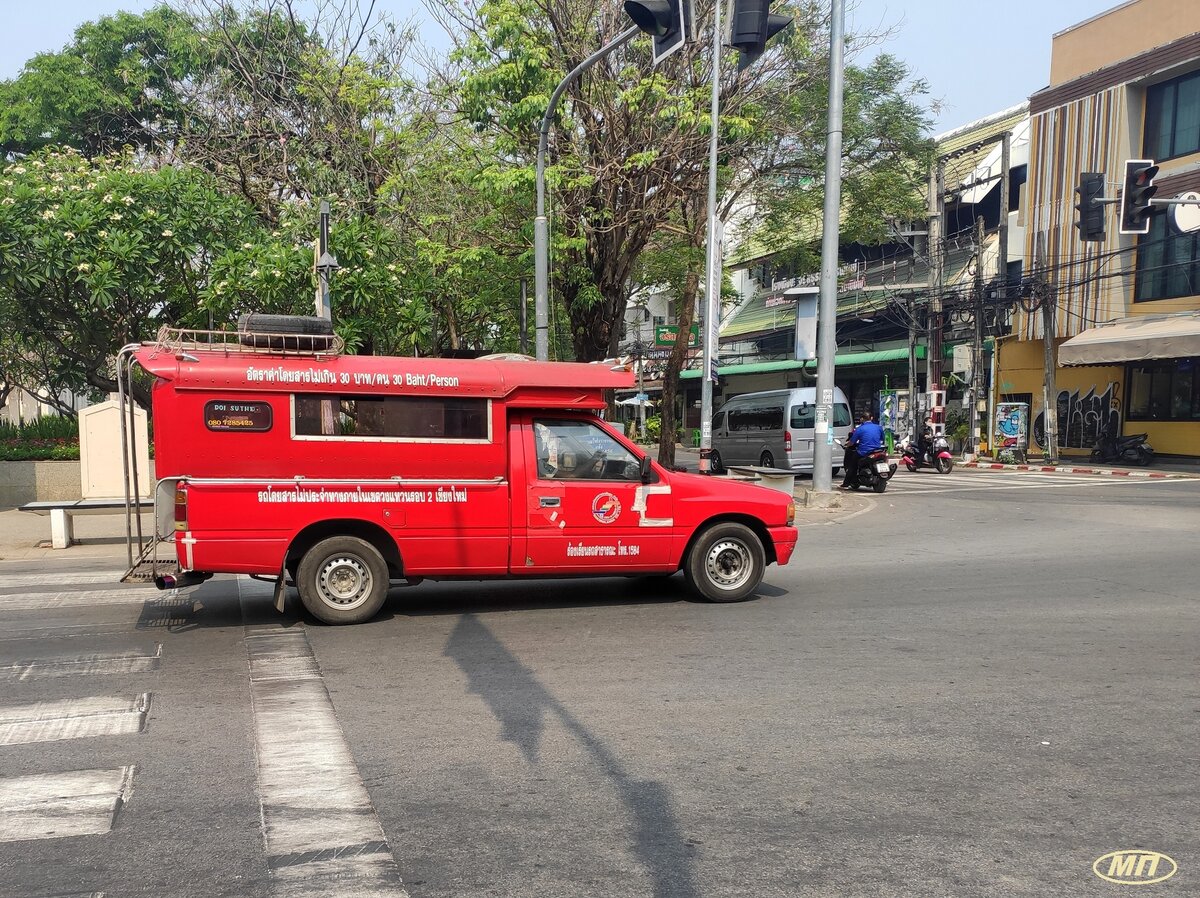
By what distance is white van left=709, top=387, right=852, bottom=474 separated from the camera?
24.1 metres

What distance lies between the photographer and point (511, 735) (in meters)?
5.13

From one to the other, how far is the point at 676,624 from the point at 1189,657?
142 inches

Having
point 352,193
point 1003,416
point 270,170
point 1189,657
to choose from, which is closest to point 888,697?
point 1189,657

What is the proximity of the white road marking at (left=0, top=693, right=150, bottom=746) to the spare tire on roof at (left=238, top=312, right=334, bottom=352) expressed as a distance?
309 centimetres

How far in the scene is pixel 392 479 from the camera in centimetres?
796

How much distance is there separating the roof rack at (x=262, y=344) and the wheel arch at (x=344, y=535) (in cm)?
136

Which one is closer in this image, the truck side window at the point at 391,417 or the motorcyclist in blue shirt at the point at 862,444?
the truck side window at the point at 391,417

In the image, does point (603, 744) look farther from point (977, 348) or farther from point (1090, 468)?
point (977, 348)

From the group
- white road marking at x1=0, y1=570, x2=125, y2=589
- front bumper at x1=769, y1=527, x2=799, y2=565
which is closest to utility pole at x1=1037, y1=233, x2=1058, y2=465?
front bumper at x1=769, y1=527, x2=799, y2=565

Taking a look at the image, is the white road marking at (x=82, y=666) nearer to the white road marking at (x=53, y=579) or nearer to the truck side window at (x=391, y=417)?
the truck side window at (x=391, y=417)

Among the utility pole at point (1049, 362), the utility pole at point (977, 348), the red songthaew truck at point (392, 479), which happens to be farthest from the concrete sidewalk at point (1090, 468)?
the red songthaew truck at point (392, 479)

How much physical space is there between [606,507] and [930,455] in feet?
67.6

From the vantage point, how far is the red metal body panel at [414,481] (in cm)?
756

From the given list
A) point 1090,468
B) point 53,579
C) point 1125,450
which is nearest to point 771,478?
point 53,579
